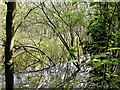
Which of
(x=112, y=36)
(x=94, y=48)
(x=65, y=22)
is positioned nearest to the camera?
(x=112, y=36)

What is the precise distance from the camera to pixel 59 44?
1.63 m

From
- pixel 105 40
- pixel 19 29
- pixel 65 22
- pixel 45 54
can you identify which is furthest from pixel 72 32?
pixel 105 40

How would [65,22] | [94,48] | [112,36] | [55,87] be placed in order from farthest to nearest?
[65,22]
[55,87]
[94,48]
[112,36]

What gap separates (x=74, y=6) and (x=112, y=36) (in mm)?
571

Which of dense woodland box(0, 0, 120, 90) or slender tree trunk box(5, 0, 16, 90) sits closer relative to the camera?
dense woodland box(0, 0, 120, 90)

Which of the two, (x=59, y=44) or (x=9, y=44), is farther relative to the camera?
(x=59, y=44)

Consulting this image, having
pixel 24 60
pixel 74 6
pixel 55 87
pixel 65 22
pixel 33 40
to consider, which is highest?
pixel 74 6

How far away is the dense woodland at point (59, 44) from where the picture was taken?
1108 millimetres

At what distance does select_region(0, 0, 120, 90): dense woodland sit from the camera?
111 cm

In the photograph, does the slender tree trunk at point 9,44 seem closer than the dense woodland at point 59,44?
No

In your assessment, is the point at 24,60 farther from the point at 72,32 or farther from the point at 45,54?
the point at 72,32

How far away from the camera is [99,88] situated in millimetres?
1204

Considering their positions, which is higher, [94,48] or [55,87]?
[94,48]

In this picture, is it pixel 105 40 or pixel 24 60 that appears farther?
pixel 24 60
